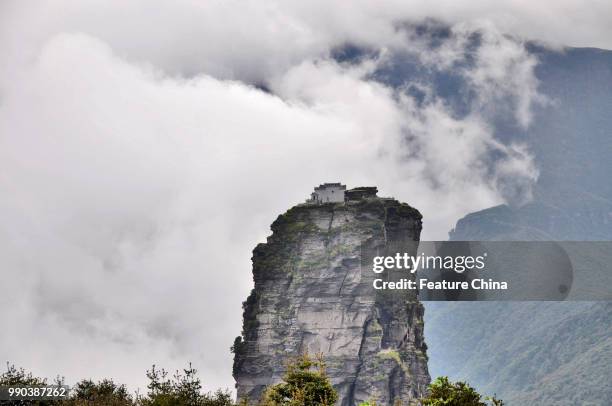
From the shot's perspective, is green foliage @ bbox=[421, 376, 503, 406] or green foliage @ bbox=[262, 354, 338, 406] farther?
green foliage @ bbox=[421, 376, 503, 406]

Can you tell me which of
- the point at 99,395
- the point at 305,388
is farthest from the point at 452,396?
the point at 99,395

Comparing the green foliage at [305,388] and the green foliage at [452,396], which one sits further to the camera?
the green foliage at [452,396]

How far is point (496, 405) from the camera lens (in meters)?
72.2

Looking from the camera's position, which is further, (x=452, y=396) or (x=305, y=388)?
(x=452, y=396)

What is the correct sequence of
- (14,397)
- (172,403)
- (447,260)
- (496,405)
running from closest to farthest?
(496,405)
(172,403)
(14,397)
(447,260)

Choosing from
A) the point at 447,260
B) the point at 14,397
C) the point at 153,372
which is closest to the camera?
the point at 153,372

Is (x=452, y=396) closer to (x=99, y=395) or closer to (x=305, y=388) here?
(x=305, y=388)

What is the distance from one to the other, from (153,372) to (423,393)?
11346cm

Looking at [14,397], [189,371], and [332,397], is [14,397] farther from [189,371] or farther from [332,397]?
[332,397]

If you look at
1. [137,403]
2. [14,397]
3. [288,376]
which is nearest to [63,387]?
[14,397]

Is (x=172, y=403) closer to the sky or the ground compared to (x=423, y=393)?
closer to the ground

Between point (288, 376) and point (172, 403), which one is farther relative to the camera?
point (172, 403)

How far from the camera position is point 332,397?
251ft

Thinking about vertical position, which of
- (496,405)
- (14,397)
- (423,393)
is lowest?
(496,405)
